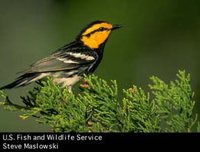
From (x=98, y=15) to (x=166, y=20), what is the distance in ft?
2.93

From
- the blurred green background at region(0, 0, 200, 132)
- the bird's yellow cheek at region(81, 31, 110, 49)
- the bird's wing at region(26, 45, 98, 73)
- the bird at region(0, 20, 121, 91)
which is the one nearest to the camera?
the bird at region(0, 20, 121, 91)

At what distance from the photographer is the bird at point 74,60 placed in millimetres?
7484

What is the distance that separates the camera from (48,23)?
11.9 meters

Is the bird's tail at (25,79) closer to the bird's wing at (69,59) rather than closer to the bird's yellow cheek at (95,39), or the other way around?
the bird's wing at (69,59)

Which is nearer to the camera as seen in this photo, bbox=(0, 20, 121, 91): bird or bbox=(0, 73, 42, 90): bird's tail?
bbox=(0, 73, 42, 90): bird's tail

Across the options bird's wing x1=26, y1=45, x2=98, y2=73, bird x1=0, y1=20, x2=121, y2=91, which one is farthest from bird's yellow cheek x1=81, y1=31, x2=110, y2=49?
bird's wing x1=26, y1=45, x2=98, y2=73

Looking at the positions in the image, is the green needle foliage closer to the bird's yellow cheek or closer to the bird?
the bird

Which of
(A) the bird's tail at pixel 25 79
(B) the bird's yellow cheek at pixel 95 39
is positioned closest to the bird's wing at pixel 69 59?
(B) the bird's yellow cheek at pixel 95 39

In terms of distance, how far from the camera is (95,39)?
8.35 m

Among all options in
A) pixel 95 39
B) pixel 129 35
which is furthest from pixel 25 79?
pixel 129 35

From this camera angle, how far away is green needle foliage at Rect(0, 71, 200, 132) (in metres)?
5.24

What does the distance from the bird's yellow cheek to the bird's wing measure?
161 millimetres

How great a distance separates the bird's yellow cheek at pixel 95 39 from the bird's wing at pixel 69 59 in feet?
0.53

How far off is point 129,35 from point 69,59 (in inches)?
74.9
